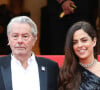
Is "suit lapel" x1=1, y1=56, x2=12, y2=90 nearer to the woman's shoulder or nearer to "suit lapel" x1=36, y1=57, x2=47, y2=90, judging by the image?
"suit lapel" x1=36, y1=57, x2=47, y2=90

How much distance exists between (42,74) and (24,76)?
0.16 m

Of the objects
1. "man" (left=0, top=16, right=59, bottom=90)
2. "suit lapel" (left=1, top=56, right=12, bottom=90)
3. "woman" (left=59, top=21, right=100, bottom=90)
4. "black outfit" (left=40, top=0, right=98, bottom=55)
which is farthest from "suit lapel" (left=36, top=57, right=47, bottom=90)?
"black outfit" (left=40, top=0, right=98, bottom=55)

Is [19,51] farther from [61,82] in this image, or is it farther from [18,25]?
[61,82]

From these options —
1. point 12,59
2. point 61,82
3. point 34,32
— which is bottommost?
point 61,82

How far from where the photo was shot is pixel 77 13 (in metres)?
5.40

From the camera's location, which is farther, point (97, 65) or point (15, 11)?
point (15, 11)

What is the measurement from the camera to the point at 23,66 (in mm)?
3053

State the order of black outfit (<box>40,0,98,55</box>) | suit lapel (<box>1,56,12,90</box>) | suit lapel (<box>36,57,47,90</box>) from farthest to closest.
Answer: black outfit (<box>40,0,98,55</box>)
suit lapel (<box>36,57,47,90</box>)
suit lapel (<box>1,56,12,90</box>)

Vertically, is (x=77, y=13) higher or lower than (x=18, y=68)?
higher

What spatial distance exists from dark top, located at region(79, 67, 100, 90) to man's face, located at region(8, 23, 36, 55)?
54 cm

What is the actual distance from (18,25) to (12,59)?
0.97ft

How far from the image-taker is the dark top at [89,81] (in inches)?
120

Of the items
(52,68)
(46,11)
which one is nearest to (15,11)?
(46,11)

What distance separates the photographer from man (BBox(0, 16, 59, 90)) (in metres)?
2.95
